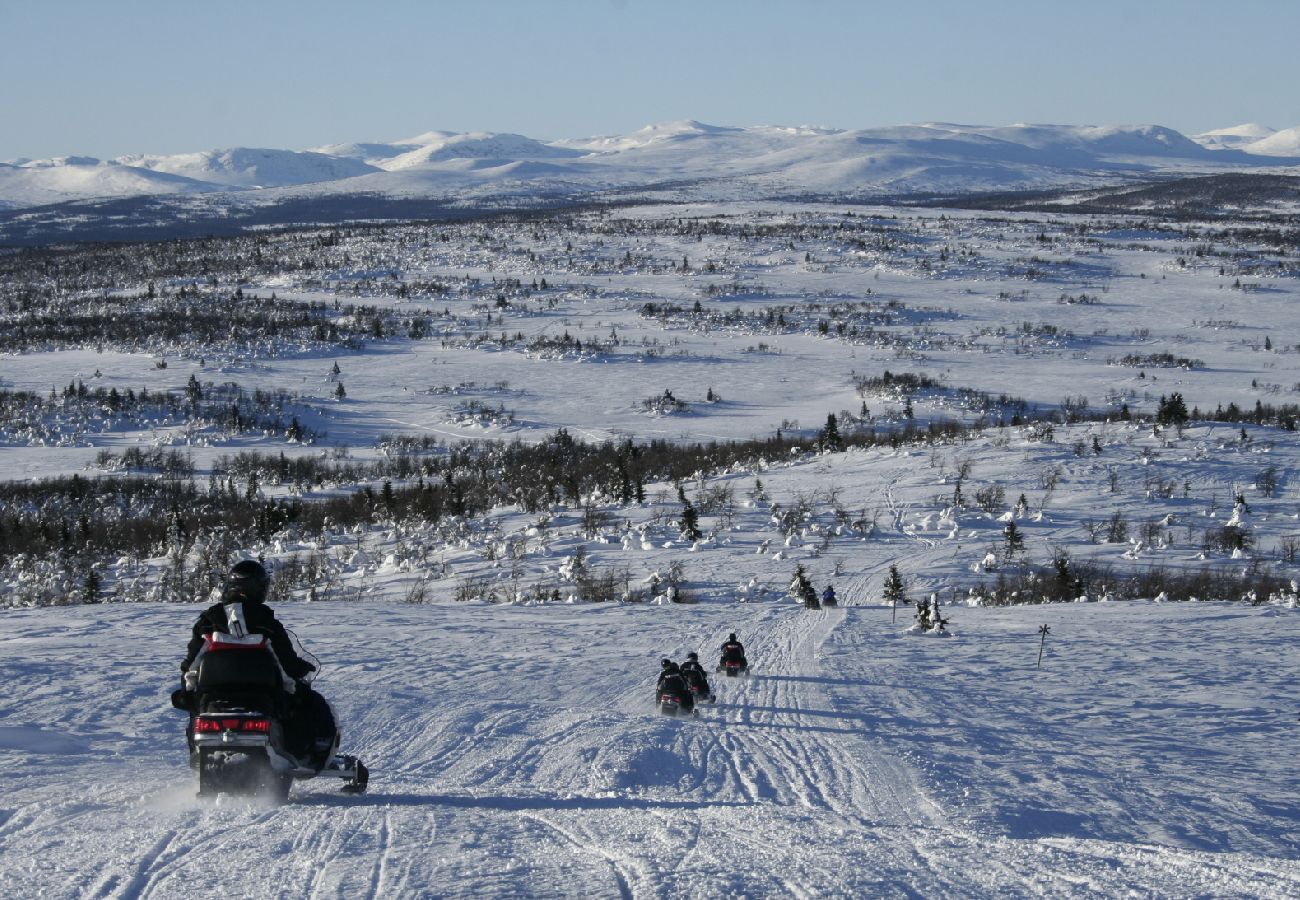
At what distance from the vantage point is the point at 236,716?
5434 mm

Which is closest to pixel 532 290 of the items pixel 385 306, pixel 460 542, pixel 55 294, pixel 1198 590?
pixel 385 306

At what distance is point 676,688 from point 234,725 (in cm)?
586

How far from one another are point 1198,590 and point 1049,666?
10.9m

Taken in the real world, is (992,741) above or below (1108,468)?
above

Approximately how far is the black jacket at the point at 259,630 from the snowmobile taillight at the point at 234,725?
0.31 metres

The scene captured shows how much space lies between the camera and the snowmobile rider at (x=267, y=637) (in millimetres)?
5516

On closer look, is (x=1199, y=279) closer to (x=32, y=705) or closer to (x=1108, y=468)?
(x=1108, y=468)

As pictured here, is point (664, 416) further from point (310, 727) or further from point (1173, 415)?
point (310, 727)

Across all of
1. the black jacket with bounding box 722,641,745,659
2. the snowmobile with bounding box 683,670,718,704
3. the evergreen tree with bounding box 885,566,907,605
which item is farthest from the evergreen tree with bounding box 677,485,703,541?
the snowmobile with bounding box 683,670,718,704

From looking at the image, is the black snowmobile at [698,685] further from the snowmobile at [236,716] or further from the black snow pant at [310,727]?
the snowmobile at [236,716]

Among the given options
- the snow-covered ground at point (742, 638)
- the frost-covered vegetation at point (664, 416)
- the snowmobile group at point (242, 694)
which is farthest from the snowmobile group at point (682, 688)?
the frost-covered vegetation at point (664, 416)

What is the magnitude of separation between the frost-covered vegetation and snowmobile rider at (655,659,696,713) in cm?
1135

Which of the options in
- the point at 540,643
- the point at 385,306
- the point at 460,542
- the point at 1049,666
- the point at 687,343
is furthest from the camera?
the point at 385,306

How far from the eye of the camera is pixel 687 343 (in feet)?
287
